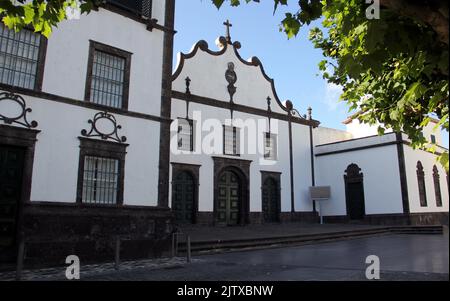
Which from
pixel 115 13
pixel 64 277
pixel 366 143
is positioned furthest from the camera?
pixel 366 143

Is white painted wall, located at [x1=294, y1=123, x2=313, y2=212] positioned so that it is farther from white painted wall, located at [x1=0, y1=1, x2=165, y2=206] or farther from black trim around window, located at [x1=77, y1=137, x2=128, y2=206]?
black trim around window, located at [x1=77, y1=137, x2=128, y2=206]

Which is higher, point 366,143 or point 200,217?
point 366,143

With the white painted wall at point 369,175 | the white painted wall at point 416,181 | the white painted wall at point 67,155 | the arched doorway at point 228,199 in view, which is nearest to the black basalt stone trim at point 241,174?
the arched doorway at point 228,199

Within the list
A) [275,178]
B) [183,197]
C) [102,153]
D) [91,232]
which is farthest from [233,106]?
[91,232]

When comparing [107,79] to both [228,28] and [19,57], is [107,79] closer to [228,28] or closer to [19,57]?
[19,57]

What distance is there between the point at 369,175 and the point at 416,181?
8.68 feet

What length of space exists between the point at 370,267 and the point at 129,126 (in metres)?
8.22

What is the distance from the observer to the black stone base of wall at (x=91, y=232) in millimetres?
10750

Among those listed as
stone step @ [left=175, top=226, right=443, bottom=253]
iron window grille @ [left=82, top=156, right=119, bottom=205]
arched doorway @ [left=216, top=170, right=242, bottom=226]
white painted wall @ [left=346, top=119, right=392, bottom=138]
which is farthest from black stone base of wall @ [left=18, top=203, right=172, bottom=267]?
white painted wall @ [left=346, top=119, right=392, bottom=138]

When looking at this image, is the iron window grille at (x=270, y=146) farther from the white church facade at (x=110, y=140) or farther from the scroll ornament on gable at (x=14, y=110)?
the scroll ornament on gable at (x=14, y=110)

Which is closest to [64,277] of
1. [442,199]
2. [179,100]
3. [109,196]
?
[109,196]
